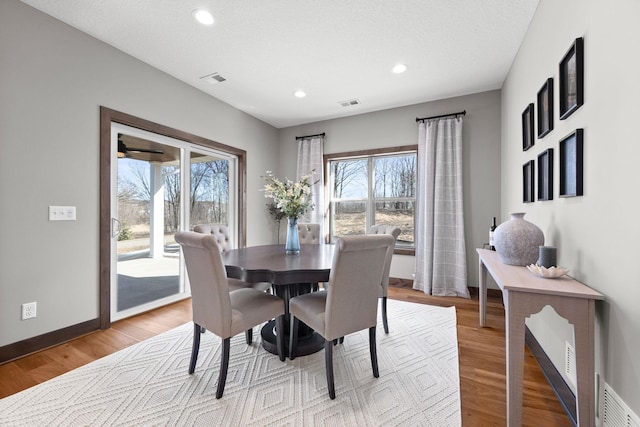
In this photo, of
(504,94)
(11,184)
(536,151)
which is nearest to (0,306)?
(11,184)

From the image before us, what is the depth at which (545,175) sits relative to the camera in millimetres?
Answer: 1877

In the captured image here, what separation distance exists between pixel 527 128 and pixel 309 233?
95.1 inches

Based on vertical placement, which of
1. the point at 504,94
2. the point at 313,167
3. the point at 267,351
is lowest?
the point at 267,351

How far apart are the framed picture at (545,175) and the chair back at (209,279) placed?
2.15 metres

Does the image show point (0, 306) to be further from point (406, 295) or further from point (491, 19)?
point (491, 19)

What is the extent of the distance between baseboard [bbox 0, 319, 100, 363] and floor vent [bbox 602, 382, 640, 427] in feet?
11.7

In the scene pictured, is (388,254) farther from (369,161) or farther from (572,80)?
(369,161)

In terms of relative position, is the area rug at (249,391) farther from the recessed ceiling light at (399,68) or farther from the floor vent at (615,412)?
the recessed ceiling light at (399,68)

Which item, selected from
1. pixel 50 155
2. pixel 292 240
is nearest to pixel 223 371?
pixel 292 240

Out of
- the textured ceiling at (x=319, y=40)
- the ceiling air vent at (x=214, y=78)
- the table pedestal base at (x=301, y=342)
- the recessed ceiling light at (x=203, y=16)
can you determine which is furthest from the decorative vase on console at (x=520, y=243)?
the ceiling air vent at (x=214, y=78)

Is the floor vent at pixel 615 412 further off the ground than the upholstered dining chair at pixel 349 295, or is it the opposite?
the upholstered dining chair at pixel 349 295

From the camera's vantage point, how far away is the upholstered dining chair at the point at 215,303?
1.58 meters

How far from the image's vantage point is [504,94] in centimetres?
335

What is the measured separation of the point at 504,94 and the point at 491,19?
4.53ft
